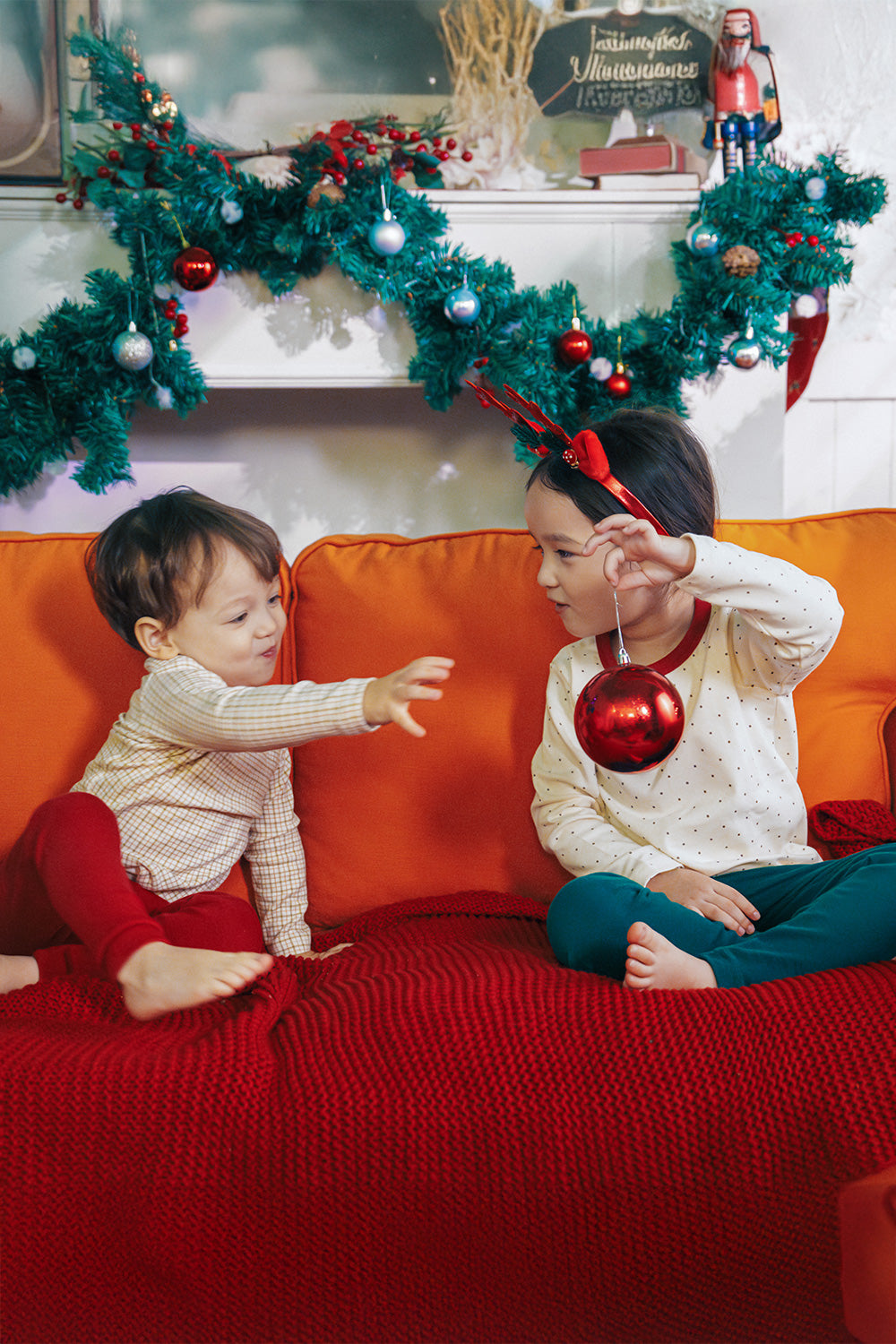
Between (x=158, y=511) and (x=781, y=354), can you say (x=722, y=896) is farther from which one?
(x=781, y=354)

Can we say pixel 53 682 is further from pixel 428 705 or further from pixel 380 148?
pixel 380 148

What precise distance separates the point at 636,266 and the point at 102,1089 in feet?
5.14

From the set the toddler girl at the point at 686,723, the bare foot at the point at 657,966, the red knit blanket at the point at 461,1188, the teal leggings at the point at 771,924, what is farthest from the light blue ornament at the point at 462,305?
the red knit blanket at the point at 461,1188

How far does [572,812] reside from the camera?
1.16m

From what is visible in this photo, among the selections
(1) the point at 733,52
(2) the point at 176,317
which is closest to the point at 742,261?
(1) the point at 733,52

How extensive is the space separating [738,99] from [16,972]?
5.76ft

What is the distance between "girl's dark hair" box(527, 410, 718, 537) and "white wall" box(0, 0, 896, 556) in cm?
78

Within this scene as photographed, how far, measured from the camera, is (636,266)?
1795 mm

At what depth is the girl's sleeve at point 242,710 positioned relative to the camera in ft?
3.23

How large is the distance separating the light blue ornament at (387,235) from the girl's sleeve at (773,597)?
0.84 m

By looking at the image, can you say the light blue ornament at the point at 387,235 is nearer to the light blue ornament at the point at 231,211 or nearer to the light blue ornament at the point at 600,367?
the light blue ornament at the point at 231,211

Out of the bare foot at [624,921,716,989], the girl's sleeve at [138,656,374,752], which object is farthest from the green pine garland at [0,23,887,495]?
the bare foot at [624,921,716,989]

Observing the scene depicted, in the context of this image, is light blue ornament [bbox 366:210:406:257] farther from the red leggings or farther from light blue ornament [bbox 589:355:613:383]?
the red leggings

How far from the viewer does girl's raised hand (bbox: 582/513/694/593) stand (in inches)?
40.6
